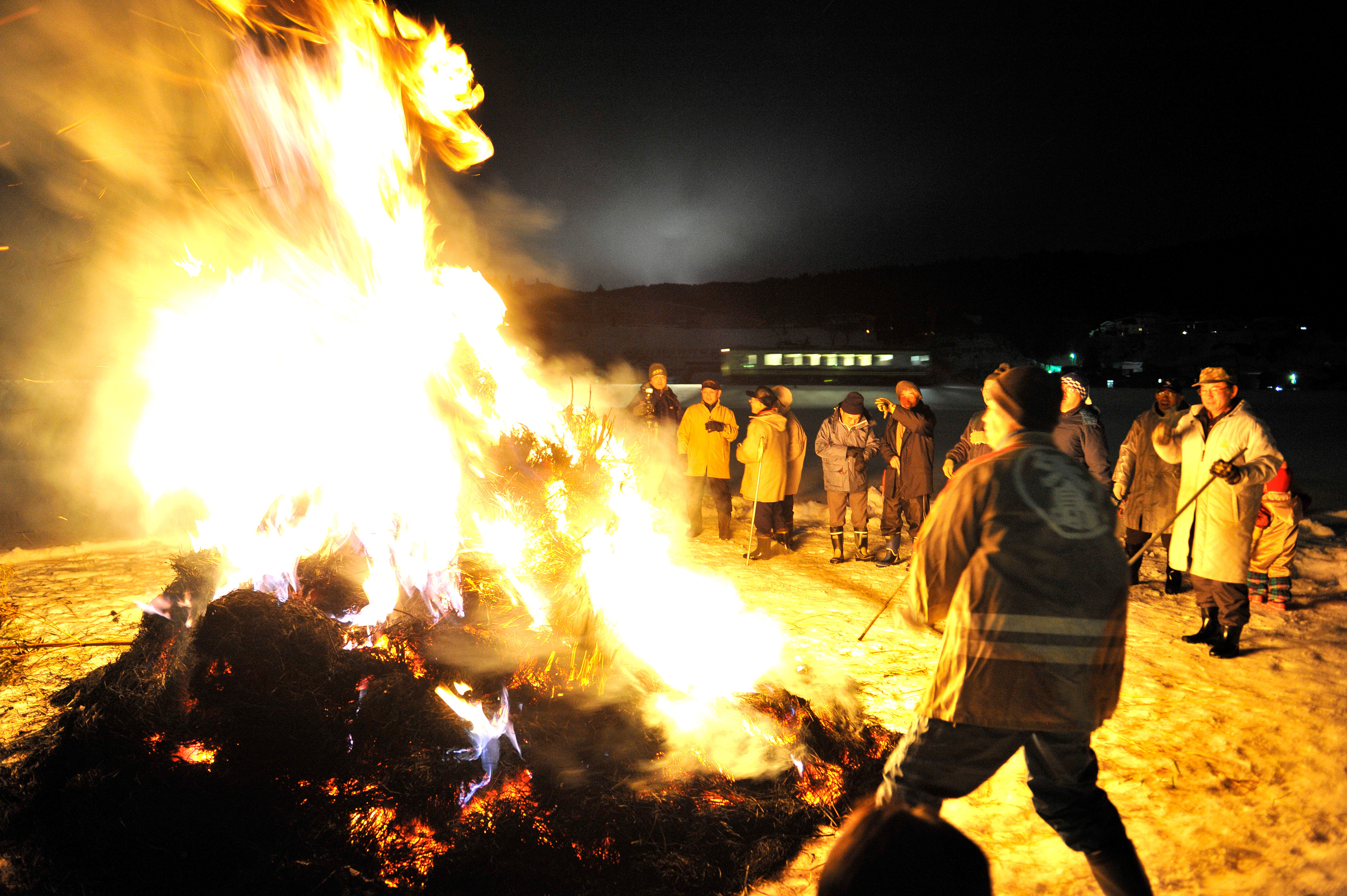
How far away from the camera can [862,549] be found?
7805 millimetres

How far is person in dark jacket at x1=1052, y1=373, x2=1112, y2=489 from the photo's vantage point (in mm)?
6316

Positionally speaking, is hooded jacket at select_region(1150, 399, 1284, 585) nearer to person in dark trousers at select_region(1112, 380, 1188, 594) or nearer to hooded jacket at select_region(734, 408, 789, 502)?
person in dark trousers at select_region(1112, 380, 1188, 594)

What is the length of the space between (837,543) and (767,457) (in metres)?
1.36

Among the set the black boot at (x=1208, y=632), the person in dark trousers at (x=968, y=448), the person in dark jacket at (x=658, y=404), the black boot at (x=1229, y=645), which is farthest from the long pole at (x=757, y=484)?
the black boot at (x=1229, y=645)

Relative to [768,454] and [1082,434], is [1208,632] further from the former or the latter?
[768,454]

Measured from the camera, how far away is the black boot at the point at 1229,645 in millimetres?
4789

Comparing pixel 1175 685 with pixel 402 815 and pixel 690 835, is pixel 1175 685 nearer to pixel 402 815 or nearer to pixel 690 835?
pixel 690 835

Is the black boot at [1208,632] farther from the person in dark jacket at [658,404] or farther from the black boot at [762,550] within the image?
the person in dark jacket at [658,404]

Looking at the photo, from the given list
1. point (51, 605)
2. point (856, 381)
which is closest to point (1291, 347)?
point (856, 381)

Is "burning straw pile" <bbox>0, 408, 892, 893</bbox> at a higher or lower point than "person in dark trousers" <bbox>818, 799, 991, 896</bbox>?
lower

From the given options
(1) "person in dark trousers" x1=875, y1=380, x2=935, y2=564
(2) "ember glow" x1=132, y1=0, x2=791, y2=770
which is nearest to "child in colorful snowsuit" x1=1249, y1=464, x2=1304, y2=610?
(1) "person in dark trousers" x1=875, y1=380, x2=935, y2=564

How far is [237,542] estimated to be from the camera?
4703 mm

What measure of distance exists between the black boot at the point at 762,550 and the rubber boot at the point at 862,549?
1.06 m

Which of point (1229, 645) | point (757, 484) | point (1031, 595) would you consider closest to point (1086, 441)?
point (1229, 645)
